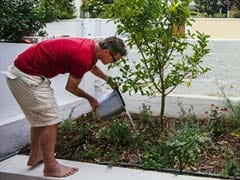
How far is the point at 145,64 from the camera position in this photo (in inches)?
208

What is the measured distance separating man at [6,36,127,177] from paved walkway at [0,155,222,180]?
14cm

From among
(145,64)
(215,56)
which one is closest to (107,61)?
(145,64)

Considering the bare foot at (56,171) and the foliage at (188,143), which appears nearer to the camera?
the bare foot at (56,171)

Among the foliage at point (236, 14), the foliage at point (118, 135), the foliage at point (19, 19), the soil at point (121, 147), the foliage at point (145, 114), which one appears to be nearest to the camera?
the soil at point (121, 147)

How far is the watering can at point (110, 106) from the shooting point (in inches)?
189

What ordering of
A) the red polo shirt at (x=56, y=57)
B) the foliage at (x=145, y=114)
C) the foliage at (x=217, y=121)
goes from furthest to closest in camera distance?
the foliage at (x=145, y=114)
the foliage at (x=217, y=121)
the red polo shirt at (x=56, y=57)

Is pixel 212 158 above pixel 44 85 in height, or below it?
below

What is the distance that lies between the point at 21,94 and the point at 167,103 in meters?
2.56

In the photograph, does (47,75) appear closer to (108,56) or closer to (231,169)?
(108,56)

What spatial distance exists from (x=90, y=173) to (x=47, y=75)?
1008 millimetres

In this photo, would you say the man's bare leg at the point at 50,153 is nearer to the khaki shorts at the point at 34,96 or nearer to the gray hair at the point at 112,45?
the khaki shorts at the point at 34,96

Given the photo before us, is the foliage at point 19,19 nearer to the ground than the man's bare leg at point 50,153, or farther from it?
farther from it

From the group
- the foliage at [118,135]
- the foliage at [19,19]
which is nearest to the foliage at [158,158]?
the foliage at [118,135]

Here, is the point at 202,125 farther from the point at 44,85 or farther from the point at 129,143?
the point at 44,85
